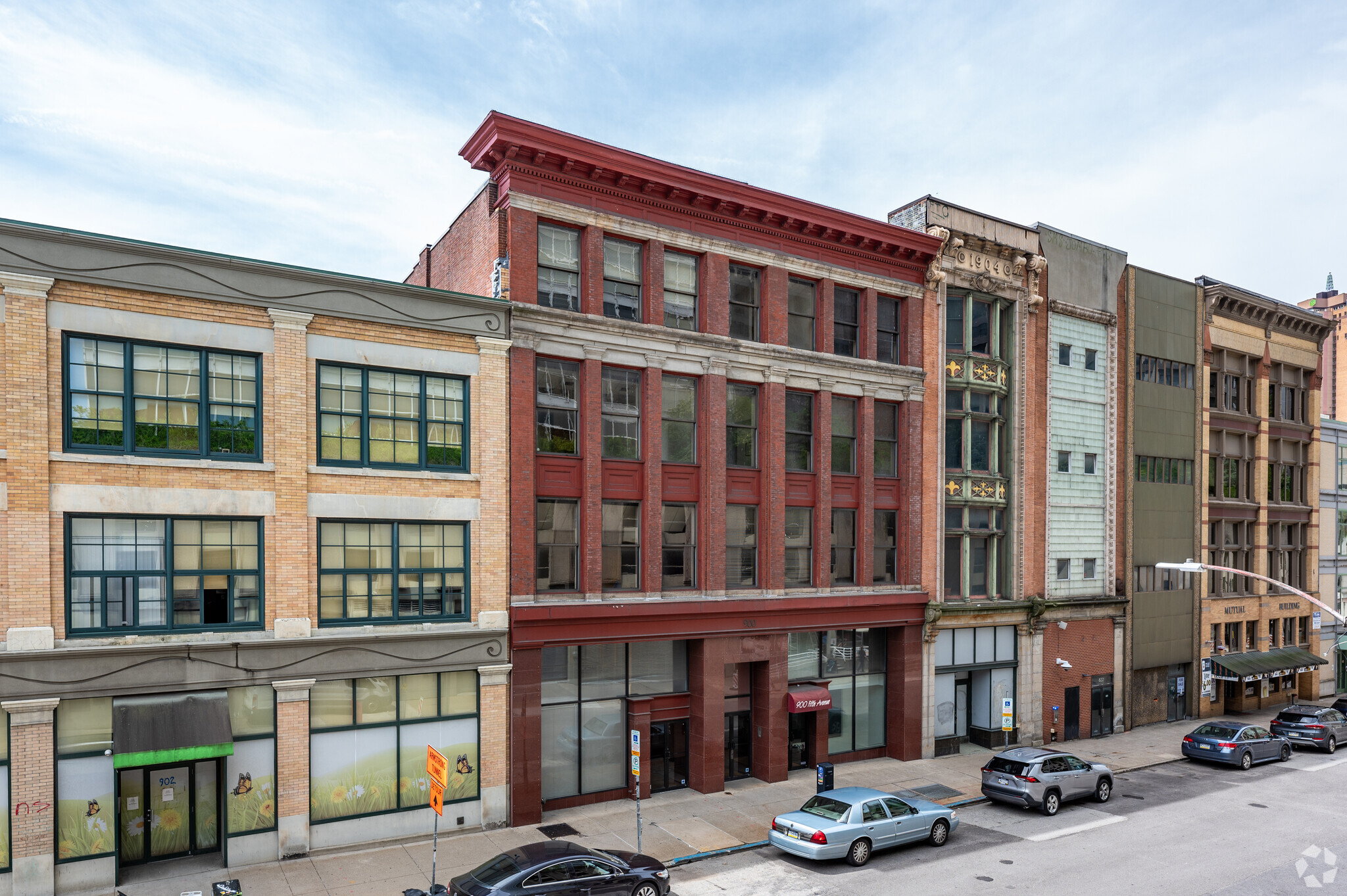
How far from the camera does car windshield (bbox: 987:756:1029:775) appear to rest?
2369 cm

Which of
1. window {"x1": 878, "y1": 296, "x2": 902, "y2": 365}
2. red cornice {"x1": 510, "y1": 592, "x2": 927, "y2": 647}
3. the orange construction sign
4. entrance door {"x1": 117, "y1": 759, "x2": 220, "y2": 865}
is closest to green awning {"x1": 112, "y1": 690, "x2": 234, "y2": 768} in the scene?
entrance door {"x1": 117, "y1": 759, "x2": 220, "y2": 865}

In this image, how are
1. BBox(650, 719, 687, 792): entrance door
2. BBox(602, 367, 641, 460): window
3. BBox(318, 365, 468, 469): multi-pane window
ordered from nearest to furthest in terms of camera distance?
BBox(318, 365, 468, 469): multi-pane window < BBox(602, 367, 641, 460): window < BBox(650, 719, 687, 792): entrance door

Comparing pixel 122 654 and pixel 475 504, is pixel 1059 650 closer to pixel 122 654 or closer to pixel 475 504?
pixel 475 504

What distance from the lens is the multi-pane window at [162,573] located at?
57.3ft

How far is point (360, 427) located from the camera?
20.4 metres

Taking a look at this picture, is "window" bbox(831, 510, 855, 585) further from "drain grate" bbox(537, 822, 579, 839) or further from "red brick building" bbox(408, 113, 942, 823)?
"drain grate" bbox(537, 822, 579, 839)

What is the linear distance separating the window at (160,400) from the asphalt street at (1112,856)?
44.7ft

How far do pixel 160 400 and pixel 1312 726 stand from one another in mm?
39222

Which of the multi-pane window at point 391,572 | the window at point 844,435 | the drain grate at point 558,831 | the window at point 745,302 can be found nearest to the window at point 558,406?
the multi-pane window at point 391,572

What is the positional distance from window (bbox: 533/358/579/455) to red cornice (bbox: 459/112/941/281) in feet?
15.2

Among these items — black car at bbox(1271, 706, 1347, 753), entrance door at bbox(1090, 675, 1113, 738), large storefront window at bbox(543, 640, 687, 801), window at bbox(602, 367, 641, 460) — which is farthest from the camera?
entrance door at bbox(1090, 675, 1113, 738)

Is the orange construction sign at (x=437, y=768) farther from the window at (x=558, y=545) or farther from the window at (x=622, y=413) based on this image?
the window at (x=622, y=413)

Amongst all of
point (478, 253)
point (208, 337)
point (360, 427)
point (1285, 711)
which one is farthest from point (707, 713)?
point (1285, 711)

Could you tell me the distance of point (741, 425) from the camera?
86.7ft
